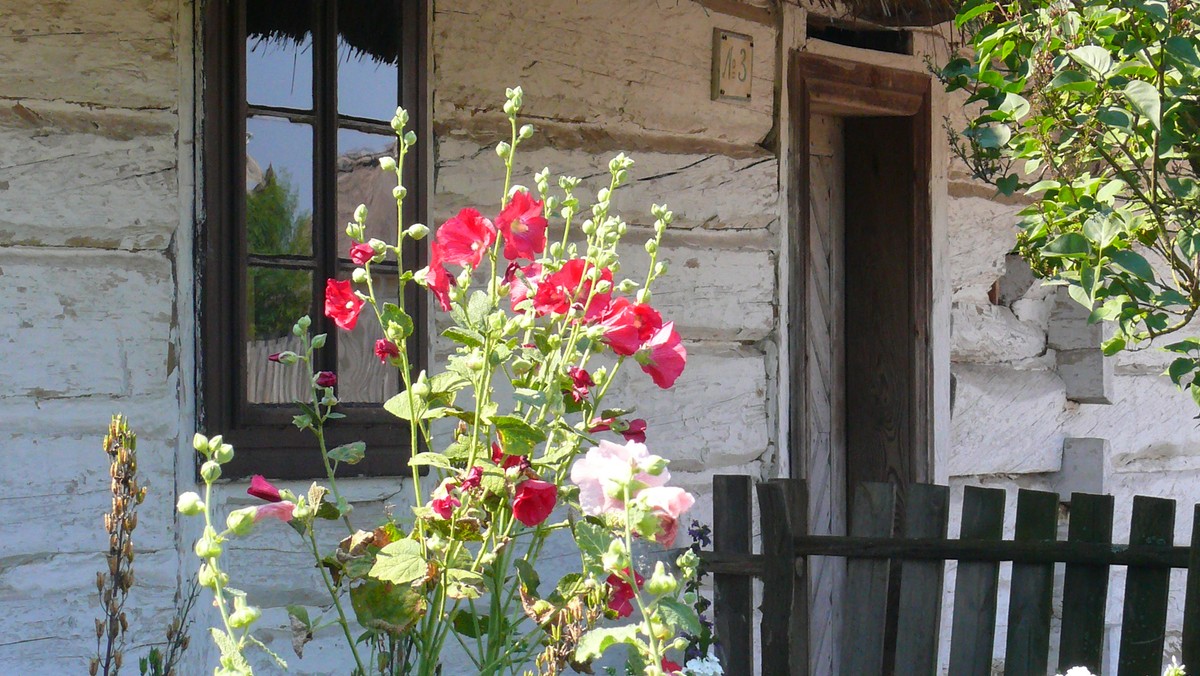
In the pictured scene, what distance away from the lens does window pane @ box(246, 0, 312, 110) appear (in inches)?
112

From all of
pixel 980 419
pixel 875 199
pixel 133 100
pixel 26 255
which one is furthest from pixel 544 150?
pixel 980 419

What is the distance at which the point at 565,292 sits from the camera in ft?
5.17

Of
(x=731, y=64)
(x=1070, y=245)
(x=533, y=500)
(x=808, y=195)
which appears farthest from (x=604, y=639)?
(x=808, y=195)

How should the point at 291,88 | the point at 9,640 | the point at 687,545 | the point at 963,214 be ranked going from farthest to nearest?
the point at 963,214 < the point at 687,545 < the point at 291,88 < the point at 9,640

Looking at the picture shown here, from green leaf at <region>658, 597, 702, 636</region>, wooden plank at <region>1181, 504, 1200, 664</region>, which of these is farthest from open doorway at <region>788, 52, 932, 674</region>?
green leaf at <region>658, 597, 702, 636</region>

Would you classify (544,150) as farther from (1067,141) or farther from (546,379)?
(546,379)

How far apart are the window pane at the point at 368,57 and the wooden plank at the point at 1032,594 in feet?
6.14

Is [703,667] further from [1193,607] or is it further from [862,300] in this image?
[862,300]

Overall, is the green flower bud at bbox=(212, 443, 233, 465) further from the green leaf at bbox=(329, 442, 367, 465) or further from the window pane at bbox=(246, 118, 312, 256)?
the window pane at bbox=(246, 118, 312, 256)

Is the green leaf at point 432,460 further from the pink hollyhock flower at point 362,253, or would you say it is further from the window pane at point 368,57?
the window pane at point 368,57

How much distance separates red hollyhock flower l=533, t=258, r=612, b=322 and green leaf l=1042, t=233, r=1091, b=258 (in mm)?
1219

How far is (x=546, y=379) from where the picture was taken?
5.30ft

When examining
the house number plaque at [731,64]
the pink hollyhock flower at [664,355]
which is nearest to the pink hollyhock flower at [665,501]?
the pink hollyhock flower at [664,355]

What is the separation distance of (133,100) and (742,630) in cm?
196
